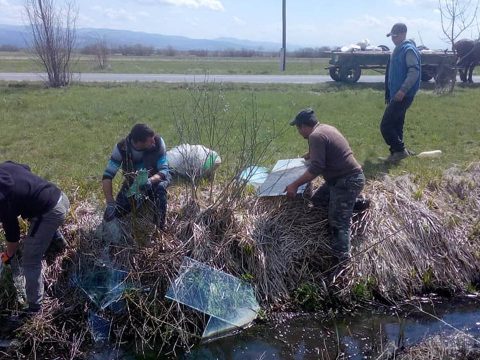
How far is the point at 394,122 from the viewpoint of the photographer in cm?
758

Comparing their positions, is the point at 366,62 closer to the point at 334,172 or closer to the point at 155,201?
the point at 334,172

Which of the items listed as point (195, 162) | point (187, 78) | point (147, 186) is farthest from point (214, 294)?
point (187, 78)

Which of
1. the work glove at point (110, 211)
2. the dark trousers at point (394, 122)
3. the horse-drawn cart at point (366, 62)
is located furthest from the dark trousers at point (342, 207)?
the horse-drawn cart at point (366, 62)

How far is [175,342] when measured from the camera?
4.84m

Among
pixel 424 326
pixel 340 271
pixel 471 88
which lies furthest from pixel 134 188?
pixel 471 88

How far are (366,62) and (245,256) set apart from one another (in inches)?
515

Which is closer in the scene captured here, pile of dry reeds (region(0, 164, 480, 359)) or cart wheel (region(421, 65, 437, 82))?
pile of dry reeds (region(0, 164, 480, 359))

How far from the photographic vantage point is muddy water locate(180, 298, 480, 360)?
4.76 metres

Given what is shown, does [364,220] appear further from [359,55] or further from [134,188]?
[359,55]

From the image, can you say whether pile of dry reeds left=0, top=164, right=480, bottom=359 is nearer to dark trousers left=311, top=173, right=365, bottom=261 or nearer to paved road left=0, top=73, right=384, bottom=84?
dark trousers left=311, top=173, right=365, bottom=261

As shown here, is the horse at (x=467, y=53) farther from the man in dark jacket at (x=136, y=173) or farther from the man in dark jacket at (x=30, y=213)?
the man in dark jacket at (x=30, y=213)

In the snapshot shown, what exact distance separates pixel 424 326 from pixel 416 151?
3635 millimetres

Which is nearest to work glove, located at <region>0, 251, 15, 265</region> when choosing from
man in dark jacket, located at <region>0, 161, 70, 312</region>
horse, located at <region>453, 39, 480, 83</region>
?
man in dark jacket, located at <region>0, 161, 70, 312</region>

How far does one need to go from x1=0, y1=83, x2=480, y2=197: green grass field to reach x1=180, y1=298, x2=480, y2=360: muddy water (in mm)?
1890
